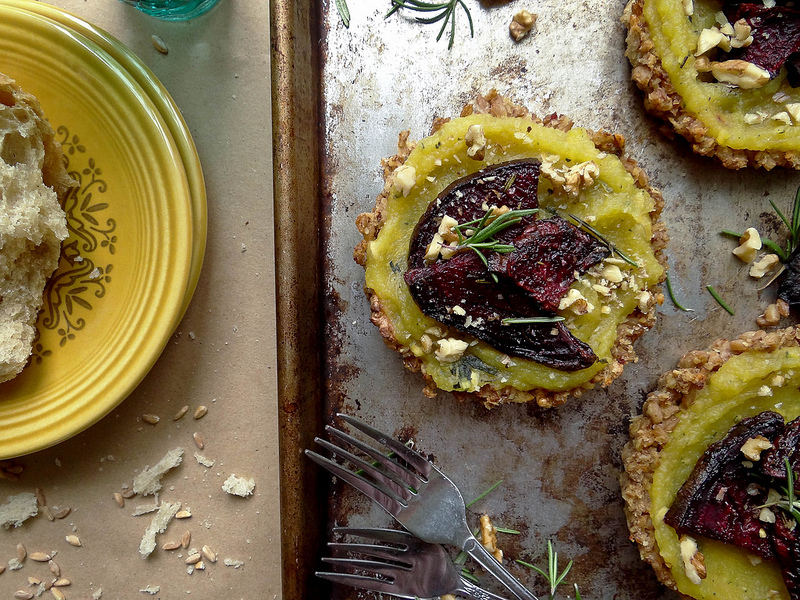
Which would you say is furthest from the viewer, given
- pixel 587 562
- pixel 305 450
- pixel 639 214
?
pixel 587 562

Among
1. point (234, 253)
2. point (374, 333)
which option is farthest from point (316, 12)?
point (374, 333)

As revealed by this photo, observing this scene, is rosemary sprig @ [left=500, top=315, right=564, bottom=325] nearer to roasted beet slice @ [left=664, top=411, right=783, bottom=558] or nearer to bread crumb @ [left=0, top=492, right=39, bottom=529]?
roasted beet slice @ [left=664, top=411, right=783, bottom=558]

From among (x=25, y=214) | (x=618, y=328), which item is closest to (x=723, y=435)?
(x=618, y=328)

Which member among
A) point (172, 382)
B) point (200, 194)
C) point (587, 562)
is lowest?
point (587, 562)

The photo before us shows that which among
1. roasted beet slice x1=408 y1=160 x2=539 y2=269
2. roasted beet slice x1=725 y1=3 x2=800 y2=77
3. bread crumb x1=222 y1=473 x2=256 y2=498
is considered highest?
roasted beet slice x1=725 y1=3 x2=800 y2=77

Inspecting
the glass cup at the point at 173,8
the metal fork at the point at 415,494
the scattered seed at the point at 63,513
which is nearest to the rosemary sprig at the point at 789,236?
the metal fork at the point at 415,494

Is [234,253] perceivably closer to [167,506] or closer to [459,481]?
[167,506]

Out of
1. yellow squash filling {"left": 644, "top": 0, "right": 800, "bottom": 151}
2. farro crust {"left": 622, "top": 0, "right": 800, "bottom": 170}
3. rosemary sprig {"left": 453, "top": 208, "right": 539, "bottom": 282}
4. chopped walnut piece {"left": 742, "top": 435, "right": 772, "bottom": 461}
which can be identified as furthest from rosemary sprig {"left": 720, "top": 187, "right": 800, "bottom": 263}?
rosemary sprig {"left": 453, "top": 208, "right": 539, "bottom": 282}
